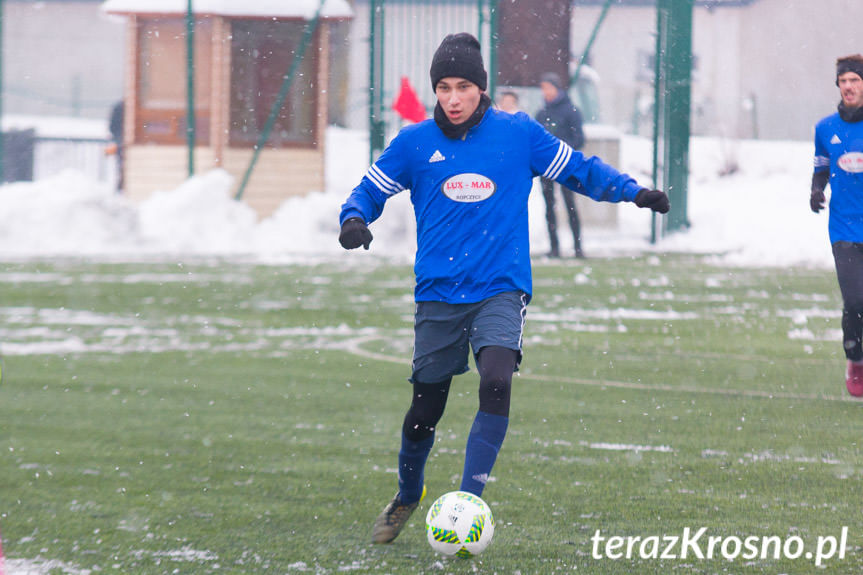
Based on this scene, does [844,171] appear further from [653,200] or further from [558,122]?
[558,122]

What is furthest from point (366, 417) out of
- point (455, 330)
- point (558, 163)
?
point (558, 163)

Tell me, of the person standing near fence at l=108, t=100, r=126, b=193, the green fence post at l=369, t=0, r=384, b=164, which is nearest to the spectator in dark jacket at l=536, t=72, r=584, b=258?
the green fence post at l=369, t=0, r=384, b=164

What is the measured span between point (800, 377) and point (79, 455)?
15.1 ft

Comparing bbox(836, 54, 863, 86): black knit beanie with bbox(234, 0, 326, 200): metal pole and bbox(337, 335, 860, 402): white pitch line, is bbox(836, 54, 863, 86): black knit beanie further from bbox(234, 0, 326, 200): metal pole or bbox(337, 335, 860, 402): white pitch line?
bbox(234, 0, 326, 200): metal pole

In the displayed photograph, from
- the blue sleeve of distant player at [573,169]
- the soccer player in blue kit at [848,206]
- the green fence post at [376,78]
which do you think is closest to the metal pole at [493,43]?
the green fence post at [376,78]

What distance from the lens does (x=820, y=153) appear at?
320 inches

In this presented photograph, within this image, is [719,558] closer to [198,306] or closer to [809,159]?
[198,306]

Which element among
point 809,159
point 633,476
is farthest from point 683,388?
point 809,159

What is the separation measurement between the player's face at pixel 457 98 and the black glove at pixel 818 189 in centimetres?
391

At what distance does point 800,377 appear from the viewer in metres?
8.56

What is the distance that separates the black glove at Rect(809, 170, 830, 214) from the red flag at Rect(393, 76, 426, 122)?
38.9ft

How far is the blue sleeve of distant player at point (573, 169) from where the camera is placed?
15.9ft

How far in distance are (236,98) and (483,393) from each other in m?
17.8

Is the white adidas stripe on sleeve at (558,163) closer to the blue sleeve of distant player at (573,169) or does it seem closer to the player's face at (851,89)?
the blue sleeve of distant player at (573,169)
